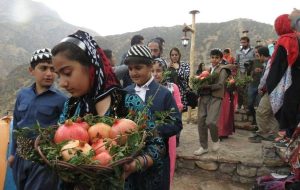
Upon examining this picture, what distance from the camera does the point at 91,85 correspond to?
5.75ft

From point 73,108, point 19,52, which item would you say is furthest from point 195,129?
point 19,52

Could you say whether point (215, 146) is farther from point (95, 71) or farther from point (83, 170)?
point (83, 170)

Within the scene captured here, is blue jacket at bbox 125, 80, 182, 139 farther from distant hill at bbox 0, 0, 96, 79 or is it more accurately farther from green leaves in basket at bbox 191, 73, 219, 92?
distant hill at bbox 0, 0, 96, 79

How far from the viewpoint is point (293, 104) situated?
12.3ft

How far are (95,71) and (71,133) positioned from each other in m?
0.49

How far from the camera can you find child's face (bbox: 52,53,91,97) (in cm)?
164

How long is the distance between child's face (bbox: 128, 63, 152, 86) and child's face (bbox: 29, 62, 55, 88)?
84 centimetres

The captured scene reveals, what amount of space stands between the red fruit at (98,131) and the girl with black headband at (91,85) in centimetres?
21

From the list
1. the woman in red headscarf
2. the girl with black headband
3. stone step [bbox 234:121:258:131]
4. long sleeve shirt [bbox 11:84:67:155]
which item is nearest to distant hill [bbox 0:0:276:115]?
stone step [bbox 234:121:258:131]

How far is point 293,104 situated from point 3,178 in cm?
344

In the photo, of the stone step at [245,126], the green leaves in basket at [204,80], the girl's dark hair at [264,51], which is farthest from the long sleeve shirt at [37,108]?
the stone step at [245,126]

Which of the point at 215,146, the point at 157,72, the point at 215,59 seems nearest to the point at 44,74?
the point at 157,72

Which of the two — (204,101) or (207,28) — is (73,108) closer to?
(204,101)

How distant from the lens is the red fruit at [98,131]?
139 cm
